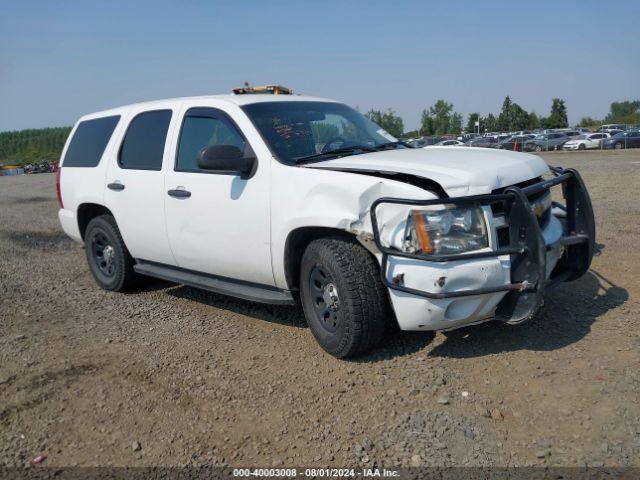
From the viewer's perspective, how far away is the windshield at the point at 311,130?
14.4 feet

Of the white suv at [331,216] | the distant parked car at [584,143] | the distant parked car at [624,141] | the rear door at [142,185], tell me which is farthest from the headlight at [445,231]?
the distant parked car at [584,143]

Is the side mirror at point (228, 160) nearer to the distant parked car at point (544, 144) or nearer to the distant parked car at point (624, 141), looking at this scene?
the distant parked car at point (624, 141)

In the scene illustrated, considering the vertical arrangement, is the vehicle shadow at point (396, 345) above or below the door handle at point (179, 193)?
below

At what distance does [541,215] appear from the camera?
4.05 m

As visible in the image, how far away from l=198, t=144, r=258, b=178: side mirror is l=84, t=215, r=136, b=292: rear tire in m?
2.02

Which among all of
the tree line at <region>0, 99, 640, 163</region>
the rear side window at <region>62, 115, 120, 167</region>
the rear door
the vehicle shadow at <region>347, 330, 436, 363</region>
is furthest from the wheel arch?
the tree line at <region>0, 99, 640, 163</region>

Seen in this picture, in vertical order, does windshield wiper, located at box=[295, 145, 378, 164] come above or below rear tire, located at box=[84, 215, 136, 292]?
above

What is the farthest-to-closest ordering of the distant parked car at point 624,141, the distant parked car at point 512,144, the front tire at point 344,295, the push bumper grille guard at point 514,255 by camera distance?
the distant parked car at point 512,144, the distant parked car at point 624,141, the front tire at point 344,295, the push bumper grille guard at point 514,255

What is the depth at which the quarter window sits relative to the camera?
15.2 feet

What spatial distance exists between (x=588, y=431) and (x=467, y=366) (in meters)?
0.92

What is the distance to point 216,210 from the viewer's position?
4.52m

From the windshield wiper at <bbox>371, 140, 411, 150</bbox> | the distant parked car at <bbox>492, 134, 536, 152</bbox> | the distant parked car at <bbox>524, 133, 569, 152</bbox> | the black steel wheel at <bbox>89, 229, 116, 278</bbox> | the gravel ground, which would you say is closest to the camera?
the gravel ground

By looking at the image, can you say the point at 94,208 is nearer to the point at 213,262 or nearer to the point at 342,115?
the point at 213,262

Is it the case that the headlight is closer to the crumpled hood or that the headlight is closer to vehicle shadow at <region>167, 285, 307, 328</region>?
the crumpled hood
